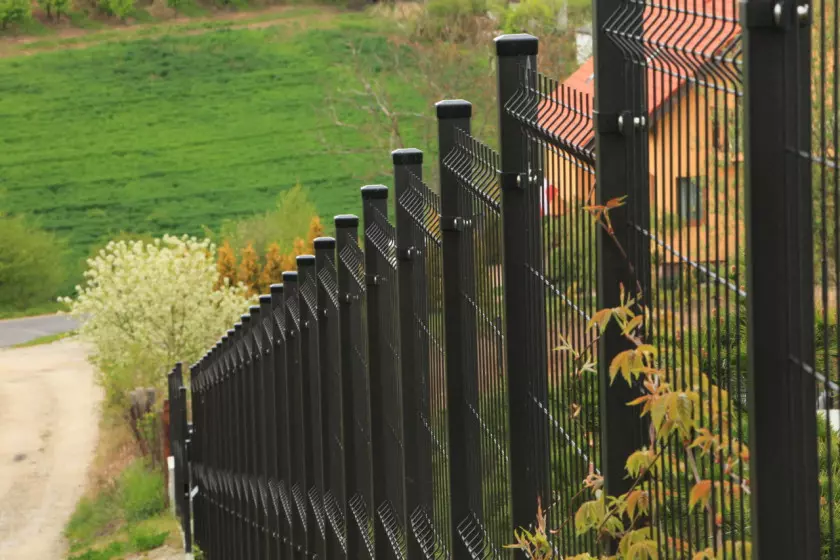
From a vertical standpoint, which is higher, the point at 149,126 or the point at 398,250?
the point at 398,250

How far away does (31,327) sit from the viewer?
158 feet

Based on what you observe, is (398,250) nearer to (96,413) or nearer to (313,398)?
(313,398)

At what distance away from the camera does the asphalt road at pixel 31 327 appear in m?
45.4

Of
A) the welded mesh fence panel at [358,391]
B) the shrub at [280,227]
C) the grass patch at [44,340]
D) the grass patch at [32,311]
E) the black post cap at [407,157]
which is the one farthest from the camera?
the grass patch at [32,311]

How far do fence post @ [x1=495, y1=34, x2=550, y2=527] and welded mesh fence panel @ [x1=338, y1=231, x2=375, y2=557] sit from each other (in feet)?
7.57

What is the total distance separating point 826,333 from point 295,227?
139ft

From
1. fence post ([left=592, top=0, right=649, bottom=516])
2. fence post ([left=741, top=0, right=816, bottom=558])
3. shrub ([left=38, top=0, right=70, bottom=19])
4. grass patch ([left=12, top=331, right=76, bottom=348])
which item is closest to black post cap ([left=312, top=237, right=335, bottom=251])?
fence post ([left=592, top=0, right=649, bottom=516])

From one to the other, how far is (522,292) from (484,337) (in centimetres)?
47

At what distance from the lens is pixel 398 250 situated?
527 centimetres

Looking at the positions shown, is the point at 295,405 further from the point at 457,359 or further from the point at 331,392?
the point at 457,359

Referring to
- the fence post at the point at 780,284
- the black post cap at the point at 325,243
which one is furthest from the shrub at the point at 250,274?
the fence post at the point at 780,284

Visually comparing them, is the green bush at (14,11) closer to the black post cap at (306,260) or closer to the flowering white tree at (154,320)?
the flowering white tree at (154,320)

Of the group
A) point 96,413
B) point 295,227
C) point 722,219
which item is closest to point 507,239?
point 722,219

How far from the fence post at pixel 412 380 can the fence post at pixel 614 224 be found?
80.5 inches
